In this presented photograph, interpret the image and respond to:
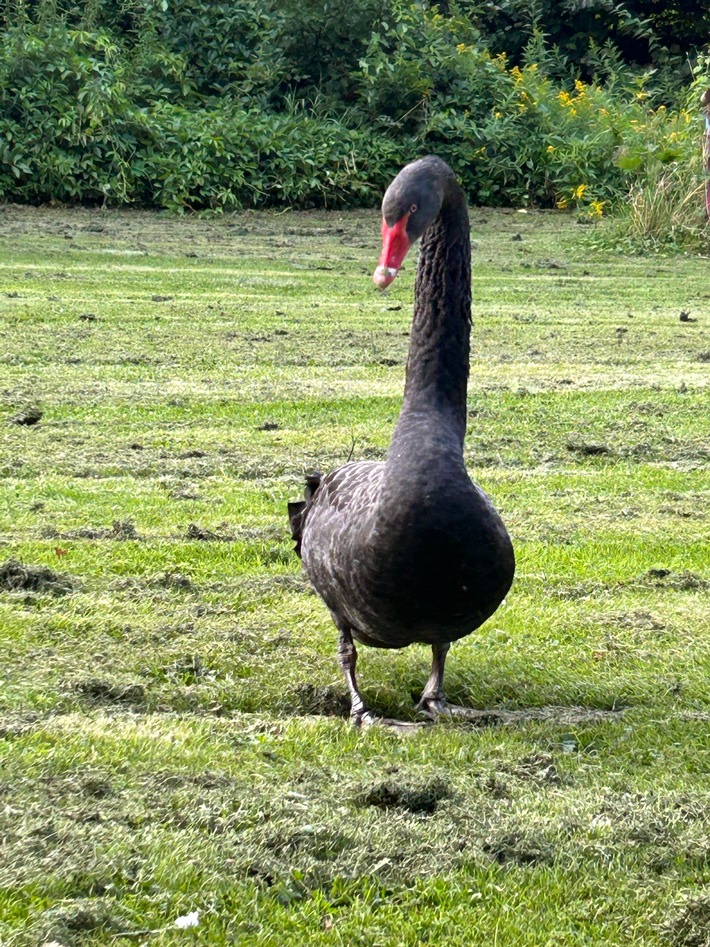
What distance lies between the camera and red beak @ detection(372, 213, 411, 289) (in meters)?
3.29

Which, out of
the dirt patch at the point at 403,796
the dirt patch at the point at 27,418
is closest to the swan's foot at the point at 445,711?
the dirt patch at the point at 403,796

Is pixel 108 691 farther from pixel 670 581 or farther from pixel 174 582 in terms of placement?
pixel 670 581

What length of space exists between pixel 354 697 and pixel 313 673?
284 millimetres

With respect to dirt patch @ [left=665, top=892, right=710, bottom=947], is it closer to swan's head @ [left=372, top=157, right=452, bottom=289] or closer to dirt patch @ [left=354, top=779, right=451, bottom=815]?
dirt patch @ [left=354, top=779, right=451, bottom=815]

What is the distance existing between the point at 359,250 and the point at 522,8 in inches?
445

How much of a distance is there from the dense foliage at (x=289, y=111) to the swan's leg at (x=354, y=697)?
1310 cm

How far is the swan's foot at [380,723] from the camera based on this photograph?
12.1ft

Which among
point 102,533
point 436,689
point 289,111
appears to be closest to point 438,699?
point 436,689

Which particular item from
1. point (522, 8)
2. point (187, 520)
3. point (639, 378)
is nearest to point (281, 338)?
point (639, 378)

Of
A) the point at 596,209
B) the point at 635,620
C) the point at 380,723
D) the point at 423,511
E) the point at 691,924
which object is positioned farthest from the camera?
the point at 596,209

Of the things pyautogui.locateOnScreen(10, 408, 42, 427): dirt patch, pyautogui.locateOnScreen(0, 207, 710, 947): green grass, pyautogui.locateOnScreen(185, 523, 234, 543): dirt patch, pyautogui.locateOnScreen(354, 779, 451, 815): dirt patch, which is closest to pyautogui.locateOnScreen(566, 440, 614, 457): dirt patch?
pyautogui.locateOnScreen(0, 207, 710, 947): green grass

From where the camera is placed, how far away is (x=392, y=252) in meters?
3.43

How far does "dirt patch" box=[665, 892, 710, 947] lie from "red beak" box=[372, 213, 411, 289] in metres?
1.53

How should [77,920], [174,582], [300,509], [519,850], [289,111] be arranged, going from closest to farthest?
[77,920] → [519,850] → [300,509] → [174,582] → [289,111]
